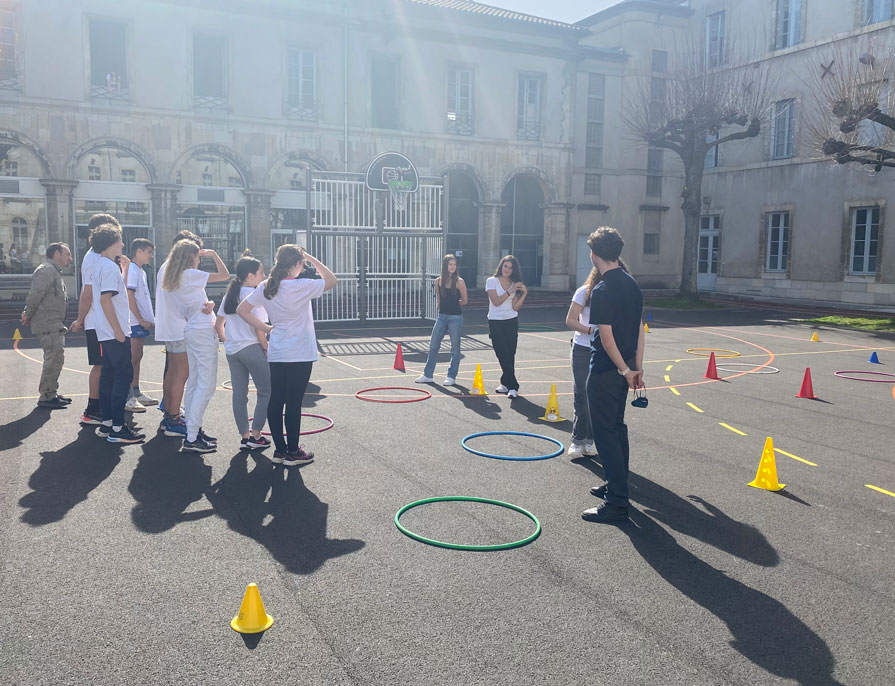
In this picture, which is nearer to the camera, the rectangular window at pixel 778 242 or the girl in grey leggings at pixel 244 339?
the girl in grey leggings at pixel 244 339

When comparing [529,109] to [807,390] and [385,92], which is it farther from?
[807,390]

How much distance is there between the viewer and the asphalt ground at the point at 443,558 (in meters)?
3.68

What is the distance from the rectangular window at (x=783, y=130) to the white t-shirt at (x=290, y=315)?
30.5m

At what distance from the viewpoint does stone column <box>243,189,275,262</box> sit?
27.2 m

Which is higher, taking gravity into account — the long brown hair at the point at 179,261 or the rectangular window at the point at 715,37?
the rectangular window at the point at 715,37

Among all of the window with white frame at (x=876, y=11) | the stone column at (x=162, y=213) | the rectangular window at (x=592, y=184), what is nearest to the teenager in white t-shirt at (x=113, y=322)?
the stone column at (x=162, y=213)

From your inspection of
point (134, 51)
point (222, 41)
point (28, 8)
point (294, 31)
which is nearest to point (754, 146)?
point (294, 31)

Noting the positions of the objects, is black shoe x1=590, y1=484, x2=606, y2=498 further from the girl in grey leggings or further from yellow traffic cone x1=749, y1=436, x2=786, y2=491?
the girl in grey leggings

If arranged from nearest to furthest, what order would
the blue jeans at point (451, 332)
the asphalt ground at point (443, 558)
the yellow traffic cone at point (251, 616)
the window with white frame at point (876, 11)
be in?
the asphalt ground at point (443, 558) → the yellow traffic cone at point (251, 616) → the blue jeans at point (451, 332) → the window with white frame at point (876, 11)

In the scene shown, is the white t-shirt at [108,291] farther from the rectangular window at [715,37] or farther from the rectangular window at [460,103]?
the rectangular window at [715,37]

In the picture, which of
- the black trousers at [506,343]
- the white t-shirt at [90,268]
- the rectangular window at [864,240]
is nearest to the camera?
the white t-shirt at [90,268]

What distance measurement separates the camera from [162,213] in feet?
84.6

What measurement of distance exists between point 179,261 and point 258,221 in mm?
20738

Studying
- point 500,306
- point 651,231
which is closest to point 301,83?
point 651,231
